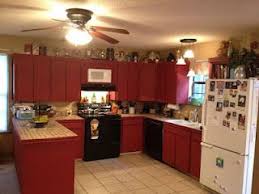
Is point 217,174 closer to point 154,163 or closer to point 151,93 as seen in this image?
point 154,163

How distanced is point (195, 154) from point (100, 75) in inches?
99.3

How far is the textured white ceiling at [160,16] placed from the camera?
252 centimetres

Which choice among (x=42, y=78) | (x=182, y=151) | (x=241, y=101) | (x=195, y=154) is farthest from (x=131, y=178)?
(x=42, y=78)

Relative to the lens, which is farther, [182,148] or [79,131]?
[79,131]

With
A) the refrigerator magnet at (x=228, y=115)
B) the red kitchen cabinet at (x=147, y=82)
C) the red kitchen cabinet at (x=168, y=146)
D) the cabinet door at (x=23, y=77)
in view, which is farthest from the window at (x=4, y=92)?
the refrigerator magnet at (x=228, y=115)

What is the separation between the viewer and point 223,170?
3.48m

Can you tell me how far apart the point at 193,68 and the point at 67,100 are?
8.53ft

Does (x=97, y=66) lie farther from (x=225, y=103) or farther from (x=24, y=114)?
(x=225, y=103)

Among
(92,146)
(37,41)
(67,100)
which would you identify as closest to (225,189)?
(92,146)

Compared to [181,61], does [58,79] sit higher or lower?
lower

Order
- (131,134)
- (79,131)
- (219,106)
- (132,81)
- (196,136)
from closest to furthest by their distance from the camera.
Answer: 1. (219,106)
2. (196,136)
3. (79,131)
4. (131,134)
5. (132,81)

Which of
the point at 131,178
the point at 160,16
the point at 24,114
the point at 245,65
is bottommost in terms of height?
the point at 131,178

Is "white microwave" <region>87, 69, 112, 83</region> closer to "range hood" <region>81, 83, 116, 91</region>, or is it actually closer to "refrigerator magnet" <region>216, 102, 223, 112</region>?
"range hood" <region>81, 83, 116, 91</region>

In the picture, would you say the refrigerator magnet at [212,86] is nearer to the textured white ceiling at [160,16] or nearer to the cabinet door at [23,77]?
the textured white ceiling at [160,16]
